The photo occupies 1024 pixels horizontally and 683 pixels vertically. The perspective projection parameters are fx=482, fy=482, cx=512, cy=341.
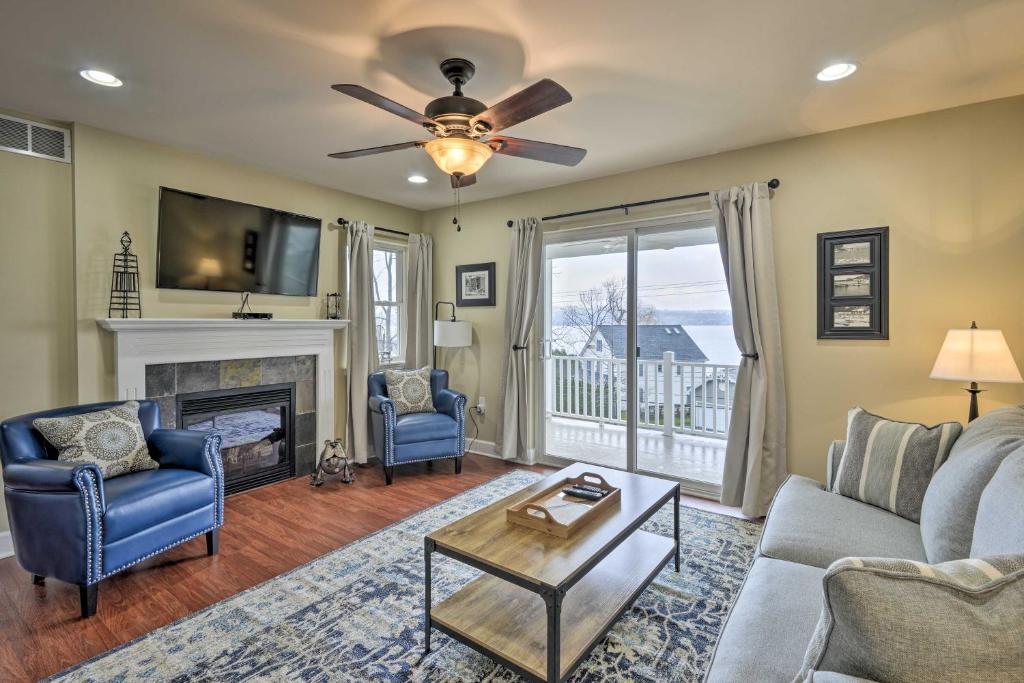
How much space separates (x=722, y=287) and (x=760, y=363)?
69 cm

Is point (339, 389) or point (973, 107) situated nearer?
point (973, 107)

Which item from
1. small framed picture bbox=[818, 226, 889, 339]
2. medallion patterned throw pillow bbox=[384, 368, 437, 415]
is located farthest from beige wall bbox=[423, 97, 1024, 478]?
medallion patterned throw pillow bbox=[384, 368, 437, 415]

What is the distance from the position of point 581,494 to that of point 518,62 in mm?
2119

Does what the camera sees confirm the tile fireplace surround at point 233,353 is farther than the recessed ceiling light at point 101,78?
Yes

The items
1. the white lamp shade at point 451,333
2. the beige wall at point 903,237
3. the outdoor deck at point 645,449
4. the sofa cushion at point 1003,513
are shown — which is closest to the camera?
the sofa cushion at point 1003,513

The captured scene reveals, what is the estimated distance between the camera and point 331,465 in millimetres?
4078

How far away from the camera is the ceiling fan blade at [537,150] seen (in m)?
2.33

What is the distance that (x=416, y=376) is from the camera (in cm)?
455

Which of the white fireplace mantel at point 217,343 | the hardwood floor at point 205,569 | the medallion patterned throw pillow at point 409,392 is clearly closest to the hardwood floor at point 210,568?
the hardwood floor at point 205,569

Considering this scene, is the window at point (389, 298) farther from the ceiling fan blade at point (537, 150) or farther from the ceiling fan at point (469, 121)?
the ceiling fan blade at point (537, 150)

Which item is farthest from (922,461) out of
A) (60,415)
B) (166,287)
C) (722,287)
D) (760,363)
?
(166,287)

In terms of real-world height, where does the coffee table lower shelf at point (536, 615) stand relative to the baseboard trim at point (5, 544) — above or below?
above

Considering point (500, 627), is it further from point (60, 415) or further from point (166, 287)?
point (166, 287)

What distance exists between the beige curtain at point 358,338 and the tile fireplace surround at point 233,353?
16 centimetres
